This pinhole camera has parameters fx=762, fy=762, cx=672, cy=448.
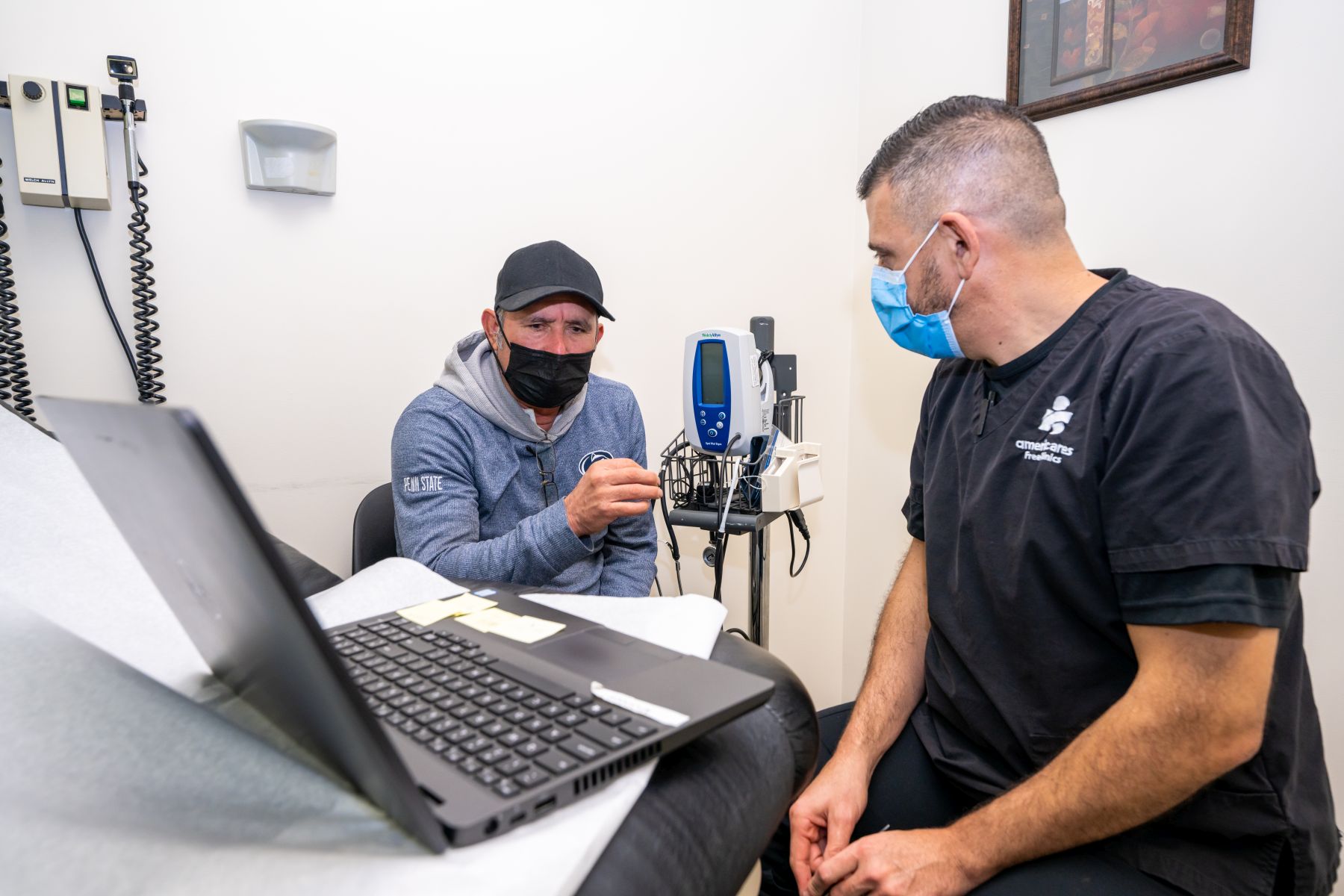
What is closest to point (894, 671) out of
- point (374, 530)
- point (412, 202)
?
point (374, 530)

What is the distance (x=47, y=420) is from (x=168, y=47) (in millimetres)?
1387

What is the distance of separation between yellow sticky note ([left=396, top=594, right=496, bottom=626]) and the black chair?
0.92 m

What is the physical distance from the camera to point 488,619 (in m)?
0.66

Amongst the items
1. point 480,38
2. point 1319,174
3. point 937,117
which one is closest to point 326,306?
point 480,38

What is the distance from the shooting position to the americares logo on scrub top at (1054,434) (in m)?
0.98

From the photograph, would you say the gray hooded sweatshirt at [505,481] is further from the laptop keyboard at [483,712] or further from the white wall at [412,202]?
the laptop keyboard at [483,712]

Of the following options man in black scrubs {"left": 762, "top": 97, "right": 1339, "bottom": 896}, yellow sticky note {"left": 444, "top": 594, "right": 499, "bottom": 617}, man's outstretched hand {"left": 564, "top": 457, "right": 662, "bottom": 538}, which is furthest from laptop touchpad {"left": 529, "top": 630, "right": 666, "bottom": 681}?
man's outstretched hand {"left": 564, "top": 457, "right": 662, "bottom": 538}

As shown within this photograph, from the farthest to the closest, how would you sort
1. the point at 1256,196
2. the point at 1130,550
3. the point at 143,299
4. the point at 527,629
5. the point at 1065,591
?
the point at 1256,196
the point at 143,299
the point at 1065,591
the point at 1130,550
the point at 527,629

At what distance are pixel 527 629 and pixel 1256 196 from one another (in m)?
1.75

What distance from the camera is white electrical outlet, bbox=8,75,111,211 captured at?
1321mm

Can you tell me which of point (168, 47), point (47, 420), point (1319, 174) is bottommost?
point (47, 420)

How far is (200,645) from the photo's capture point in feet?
1.69

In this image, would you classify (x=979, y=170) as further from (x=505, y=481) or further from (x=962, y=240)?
(x=505, y=481)

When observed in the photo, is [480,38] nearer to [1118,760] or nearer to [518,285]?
[518,285]
